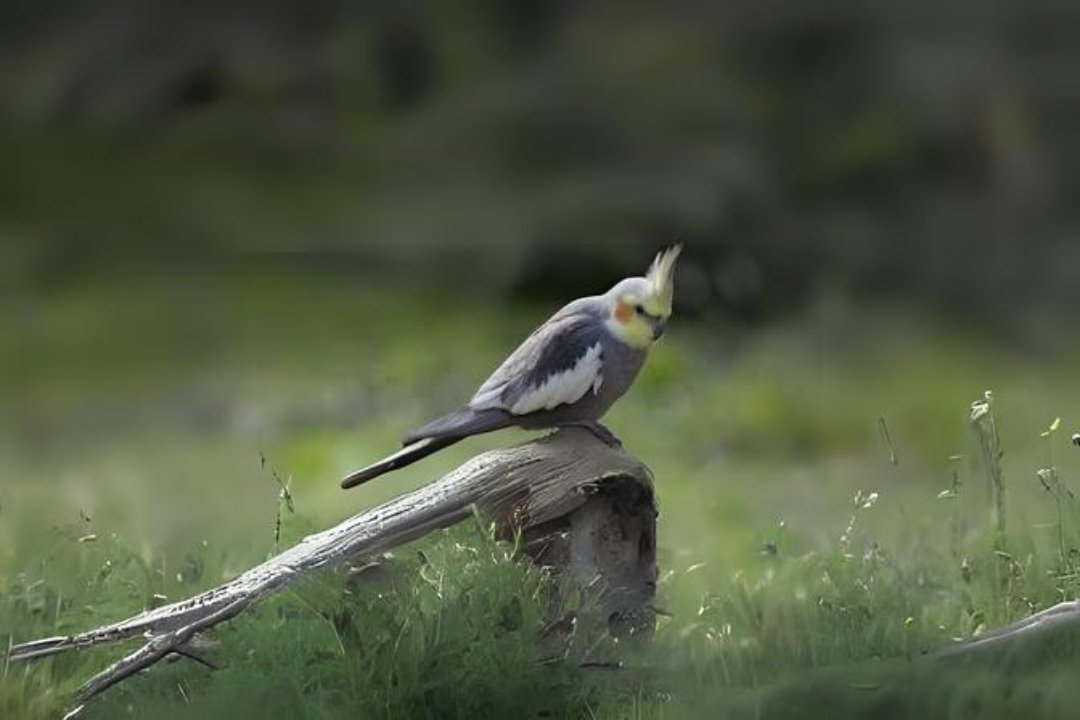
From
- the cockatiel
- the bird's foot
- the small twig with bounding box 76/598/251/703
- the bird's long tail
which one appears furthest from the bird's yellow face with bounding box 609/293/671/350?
the small twig with bounding box 76/598/251/703

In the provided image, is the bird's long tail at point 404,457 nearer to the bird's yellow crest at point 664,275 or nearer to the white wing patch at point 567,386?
the white wing patch at point 567,386

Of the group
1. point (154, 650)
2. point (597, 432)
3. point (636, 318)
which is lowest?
point (154, 650)

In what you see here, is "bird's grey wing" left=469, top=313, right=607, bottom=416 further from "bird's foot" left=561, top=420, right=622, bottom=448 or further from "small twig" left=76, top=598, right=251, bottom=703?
"small twig" left=76, top=598, right=251, bottom=703

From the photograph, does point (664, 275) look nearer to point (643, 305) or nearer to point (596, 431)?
point (643, 305)

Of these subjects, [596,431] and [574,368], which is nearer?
[574,368]

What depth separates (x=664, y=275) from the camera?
10.6 feet

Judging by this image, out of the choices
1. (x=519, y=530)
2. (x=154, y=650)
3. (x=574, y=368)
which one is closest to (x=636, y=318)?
(x=574, y=368)

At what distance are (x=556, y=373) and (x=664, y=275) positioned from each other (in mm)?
241

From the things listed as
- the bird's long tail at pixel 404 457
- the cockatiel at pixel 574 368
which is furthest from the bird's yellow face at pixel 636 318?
the bird's long tail at pixel 404 457

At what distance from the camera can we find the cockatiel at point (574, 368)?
127 inches

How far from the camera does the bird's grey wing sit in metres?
3.24

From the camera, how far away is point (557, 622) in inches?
124

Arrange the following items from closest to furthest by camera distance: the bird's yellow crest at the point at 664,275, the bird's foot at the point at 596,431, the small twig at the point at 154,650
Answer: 1. the small twig at the point at 154,650
2. the bird's yellow crest at the point at 664,275
3. the bird's foot at the point at 596,431

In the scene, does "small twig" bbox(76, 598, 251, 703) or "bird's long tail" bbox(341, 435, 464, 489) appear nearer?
"small twig" bbox(76, 598, 251, 703)
